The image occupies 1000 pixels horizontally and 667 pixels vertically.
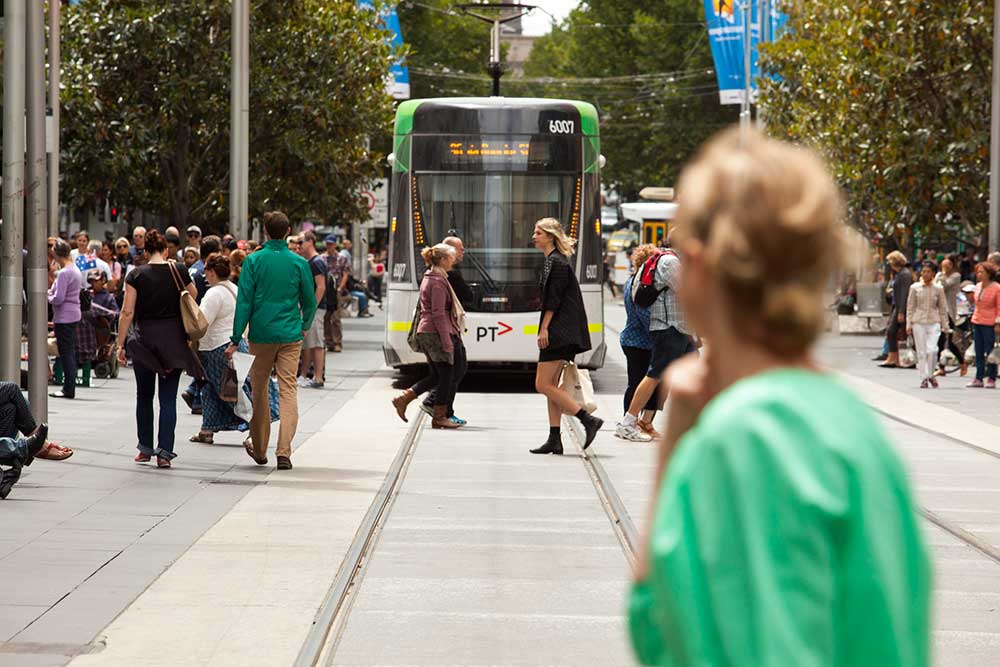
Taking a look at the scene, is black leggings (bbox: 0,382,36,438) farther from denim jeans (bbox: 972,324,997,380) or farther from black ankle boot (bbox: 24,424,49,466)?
denim jeans (bbox: 972,324,997,380)

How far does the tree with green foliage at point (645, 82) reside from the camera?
2495 inches

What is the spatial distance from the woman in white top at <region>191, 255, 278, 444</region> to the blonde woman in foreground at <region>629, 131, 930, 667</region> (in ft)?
38.5

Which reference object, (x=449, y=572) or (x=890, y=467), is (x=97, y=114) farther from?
(x=890, y=467)

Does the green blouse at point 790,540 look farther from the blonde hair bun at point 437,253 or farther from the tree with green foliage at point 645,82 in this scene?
the tree with green foliage at point 645,82

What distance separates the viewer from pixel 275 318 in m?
11.8

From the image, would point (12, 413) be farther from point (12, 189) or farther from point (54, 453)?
point (12, 189)

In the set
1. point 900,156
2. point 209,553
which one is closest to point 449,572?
point 209,553

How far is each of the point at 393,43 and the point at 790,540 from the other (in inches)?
1582

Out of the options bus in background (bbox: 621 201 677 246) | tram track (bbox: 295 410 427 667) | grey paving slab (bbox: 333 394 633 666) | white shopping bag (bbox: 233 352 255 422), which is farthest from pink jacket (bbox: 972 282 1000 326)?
bus in background (bbox: 621 201 677 246)

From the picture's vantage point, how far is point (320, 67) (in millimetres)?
31656

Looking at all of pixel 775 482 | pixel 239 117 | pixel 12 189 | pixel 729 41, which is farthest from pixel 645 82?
pixel 775 482

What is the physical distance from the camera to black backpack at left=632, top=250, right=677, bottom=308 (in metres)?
13.7

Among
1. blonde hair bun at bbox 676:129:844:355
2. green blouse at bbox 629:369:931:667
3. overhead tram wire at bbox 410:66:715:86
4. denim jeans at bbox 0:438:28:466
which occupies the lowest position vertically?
denim jeans at bbox 0:438:28:466

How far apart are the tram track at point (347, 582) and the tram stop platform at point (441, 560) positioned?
1cm
